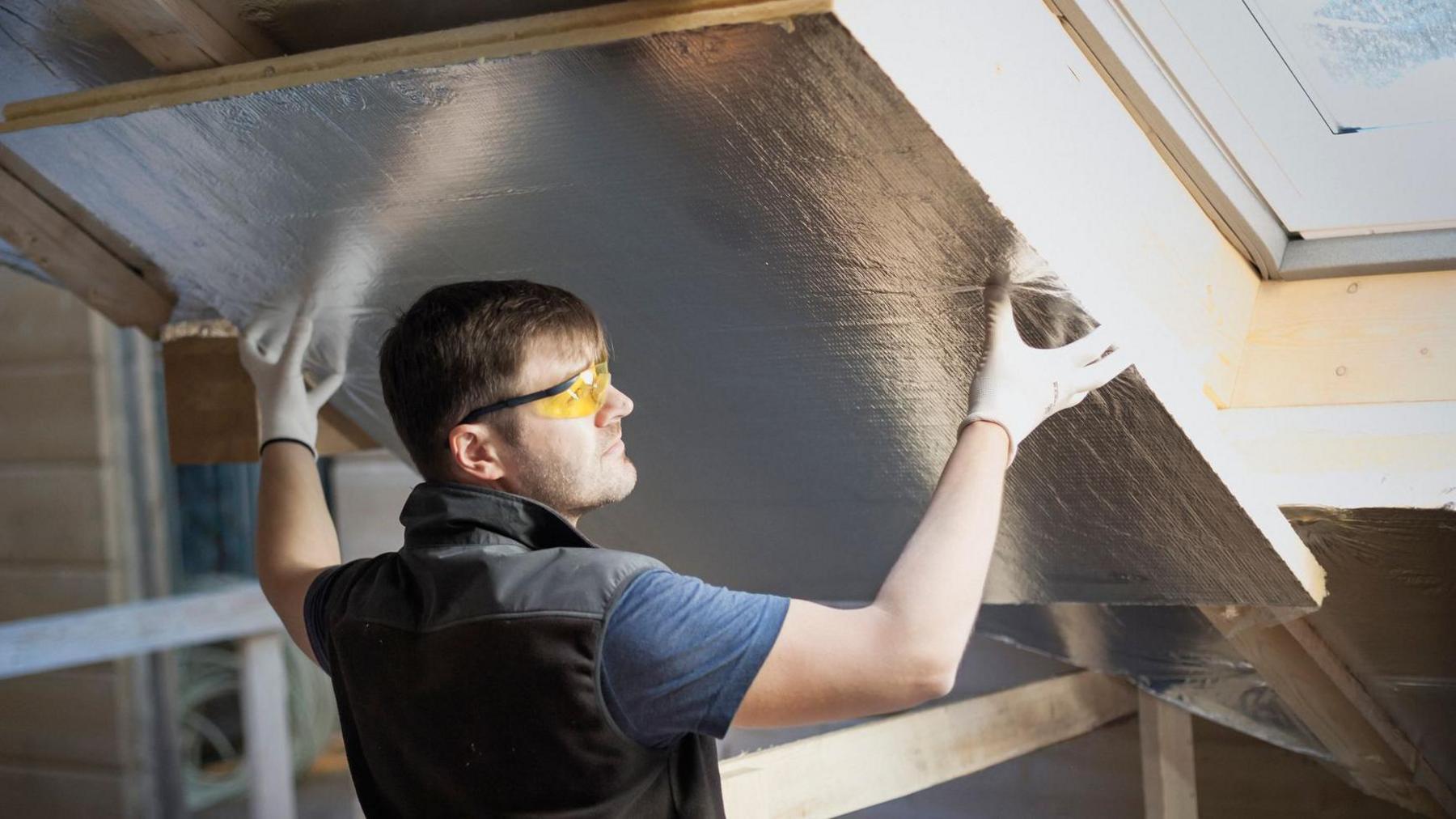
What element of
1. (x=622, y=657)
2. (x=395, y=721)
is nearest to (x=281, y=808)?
(x=395, y=721)

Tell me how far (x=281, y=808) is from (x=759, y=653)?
2.46 meters

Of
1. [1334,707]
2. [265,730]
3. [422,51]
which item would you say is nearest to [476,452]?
[422,51]

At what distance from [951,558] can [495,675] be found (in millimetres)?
383

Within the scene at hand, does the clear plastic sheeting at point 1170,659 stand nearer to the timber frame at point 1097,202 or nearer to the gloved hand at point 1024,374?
the timber frame at point 1097,202

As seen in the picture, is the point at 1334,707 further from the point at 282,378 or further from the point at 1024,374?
the point at 282,378

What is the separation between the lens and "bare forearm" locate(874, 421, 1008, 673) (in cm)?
98

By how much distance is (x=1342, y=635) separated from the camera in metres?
1.63

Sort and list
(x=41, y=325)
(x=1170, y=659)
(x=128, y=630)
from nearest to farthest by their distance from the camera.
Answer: (x=1170, y=659)
(x=128, y=630)
(x=41, y=325)

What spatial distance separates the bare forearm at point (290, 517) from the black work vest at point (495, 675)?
12.9 inches

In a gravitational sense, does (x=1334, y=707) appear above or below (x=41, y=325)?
below

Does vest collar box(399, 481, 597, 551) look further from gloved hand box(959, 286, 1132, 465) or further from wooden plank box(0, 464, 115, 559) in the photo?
wooden plank box(0, 464, 115, 559)

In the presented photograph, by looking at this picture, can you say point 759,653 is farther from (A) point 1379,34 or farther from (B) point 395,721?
(A) point 1379,34

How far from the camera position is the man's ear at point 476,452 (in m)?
1.15

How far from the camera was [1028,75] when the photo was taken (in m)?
1.06
